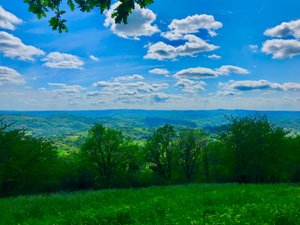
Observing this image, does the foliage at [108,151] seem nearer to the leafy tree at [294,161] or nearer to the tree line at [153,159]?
the tree line at [153,159]

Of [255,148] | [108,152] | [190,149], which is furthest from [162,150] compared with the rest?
[255,148]

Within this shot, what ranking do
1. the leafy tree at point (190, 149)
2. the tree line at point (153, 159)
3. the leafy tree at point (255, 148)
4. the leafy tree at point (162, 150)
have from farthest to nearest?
the leafy tree at point (190, 149), the leafy tree at point (162, 150), the leafy tree at point (255, 148), the tree line at point (153, 159)

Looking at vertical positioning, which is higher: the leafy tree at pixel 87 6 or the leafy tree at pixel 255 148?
the leafy tree at pixel 87 6

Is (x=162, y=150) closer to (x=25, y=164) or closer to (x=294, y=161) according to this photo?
(x=294, y=161)

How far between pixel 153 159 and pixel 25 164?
3208 cm

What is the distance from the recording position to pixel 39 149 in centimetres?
5562

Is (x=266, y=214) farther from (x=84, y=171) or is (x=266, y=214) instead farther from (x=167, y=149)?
(x=167, y=149)

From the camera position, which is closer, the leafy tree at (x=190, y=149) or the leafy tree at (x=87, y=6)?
the leafy tree at (x=87, y=6)

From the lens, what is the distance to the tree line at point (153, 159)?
52156 millimetres

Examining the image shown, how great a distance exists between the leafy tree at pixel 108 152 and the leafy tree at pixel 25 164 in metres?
11.2

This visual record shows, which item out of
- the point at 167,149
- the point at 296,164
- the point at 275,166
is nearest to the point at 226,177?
the point at 275,166

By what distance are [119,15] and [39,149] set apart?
5353 centimetres

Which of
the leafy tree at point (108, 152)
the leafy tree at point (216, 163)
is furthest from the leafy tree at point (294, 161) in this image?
the leafy tree at point (108, 152)

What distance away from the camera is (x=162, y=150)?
75.7 meters
